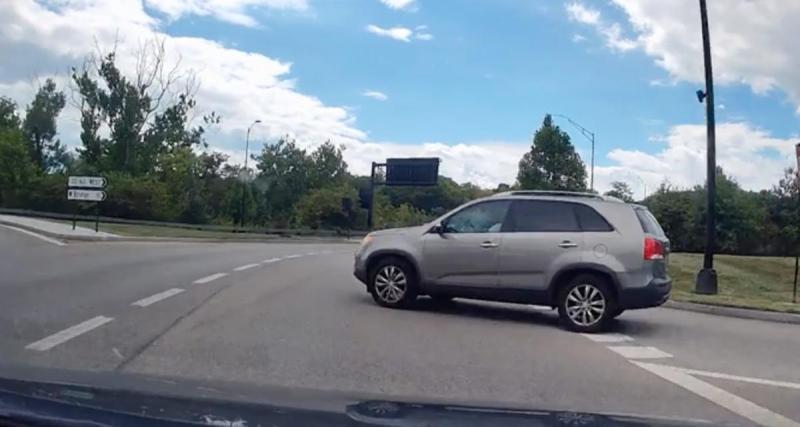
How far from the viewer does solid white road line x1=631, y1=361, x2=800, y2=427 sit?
5990mm

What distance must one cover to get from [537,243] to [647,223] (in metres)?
1.46

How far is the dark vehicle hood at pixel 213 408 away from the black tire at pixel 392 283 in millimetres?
7568

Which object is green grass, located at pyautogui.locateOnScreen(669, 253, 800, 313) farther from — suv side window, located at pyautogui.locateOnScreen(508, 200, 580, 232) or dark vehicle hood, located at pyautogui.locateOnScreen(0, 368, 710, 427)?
dark vehicle hood, located at pyautogui.locateOnScreen(0, 368, 710, 427)

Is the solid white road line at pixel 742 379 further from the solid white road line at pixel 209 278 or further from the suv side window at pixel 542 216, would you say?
the solid white road line at pixel 209 278

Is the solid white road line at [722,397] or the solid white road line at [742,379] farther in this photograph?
the solid white road line at [742,379]

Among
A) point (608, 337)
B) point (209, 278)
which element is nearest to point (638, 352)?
point (608, 337)

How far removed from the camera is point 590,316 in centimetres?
1028

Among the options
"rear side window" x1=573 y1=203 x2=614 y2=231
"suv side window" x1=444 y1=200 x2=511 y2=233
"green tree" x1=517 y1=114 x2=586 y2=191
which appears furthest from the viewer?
"green tree" x1=517 y1=114 x2=586 y2=191

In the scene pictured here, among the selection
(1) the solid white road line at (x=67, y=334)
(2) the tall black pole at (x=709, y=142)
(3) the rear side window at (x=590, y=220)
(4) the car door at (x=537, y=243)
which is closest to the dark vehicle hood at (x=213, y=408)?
(1) the solid white road line at (x=67, y=334)

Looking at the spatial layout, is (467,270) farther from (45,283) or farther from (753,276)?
(753,276)

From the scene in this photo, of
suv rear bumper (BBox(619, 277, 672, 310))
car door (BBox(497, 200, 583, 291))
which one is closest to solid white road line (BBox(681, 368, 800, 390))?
suv rear bumper (BBox(619, 277, 672, 310))

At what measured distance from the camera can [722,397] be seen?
6.78 metres

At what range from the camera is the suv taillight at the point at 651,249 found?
399 inches

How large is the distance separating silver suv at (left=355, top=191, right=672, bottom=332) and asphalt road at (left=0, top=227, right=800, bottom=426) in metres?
0.42
